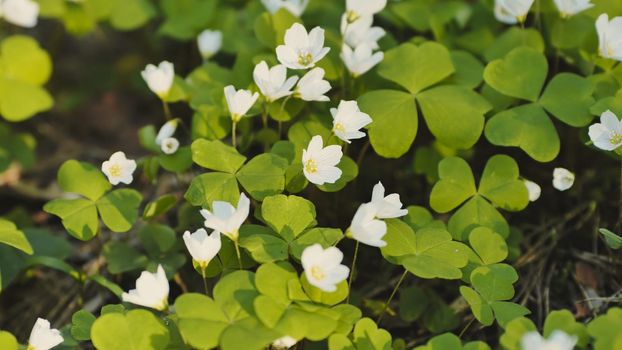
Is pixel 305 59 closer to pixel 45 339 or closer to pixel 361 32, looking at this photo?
pixel 361 32

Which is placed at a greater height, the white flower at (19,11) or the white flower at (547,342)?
the white flower at (19,11)

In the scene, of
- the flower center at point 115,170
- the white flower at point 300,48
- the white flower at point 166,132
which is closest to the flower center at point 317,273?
the white flower at point 300,48

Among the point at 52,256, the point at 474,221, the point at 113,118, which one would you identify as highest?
the point at 474,221

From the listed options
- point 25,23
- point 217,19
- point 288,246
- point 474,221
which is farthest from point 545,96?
point 25,23

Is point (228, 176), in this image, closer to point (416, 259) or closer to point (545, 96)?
point (416, 259)

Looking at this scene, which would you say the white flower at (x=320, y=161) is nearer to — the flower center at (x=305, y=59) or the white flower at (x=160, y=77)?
the flower center at (x=305, y=59)

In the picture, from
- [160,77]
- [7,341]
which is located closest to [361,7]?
[160,77]

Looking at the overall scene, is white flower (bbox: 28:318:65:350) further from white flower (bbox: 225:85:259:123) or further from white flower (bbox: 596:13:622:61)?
white flower (bbox: 596:13:622:61)
